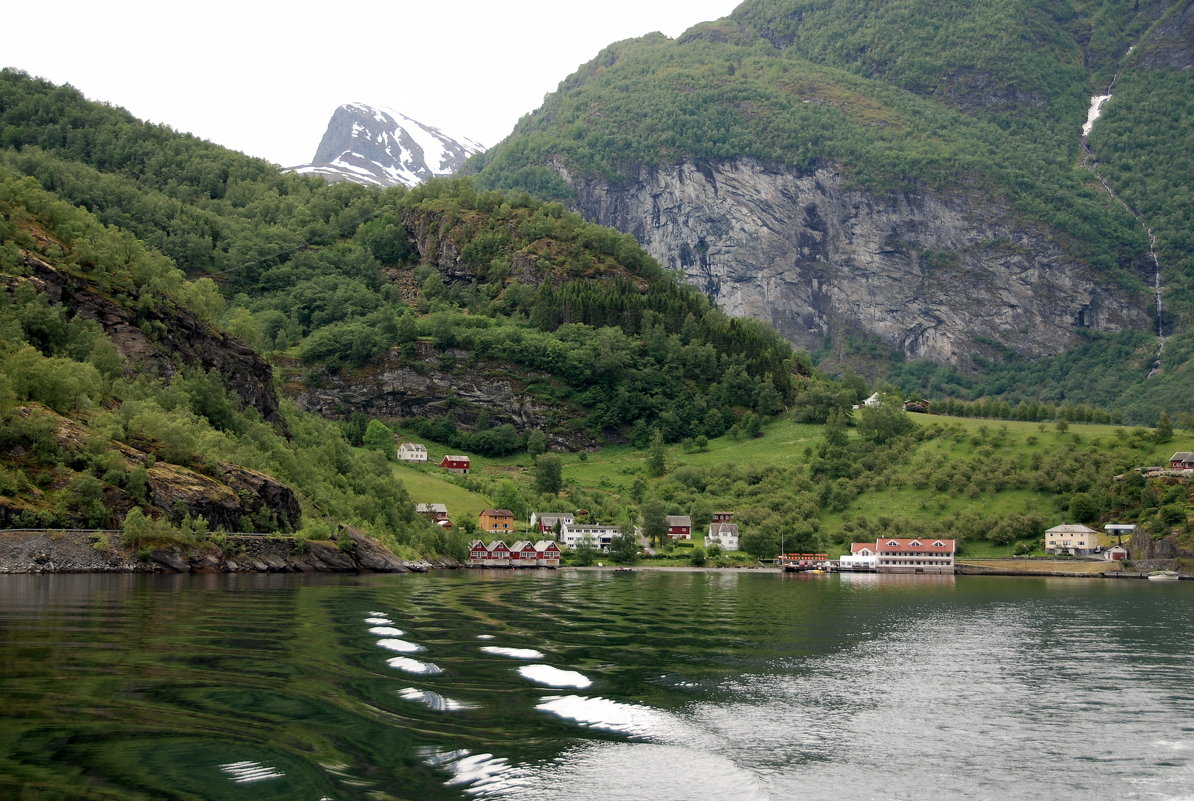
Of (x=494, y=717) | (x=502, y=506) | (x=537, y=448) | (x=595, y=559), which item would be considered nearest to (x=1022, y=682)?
(x=494, y=717)

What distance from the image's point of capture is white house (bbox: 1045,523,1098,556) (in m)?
138

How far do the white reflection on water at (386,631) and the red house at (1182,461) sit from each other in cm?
13134

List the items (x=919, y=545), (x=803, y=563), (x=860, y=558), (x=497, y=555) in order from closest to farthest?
(x=497, y=555) → (x=919, y=545) → (x=803, y=563) → (x=860, y=558)

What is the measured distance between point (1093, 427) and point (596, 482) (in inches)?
3189

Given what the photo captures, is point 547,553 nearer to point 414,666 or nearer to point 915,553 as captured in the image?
point 915,553

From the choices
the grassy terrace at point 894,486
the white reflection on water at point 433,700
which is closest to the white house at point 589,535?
the grassy terrace at point 894,486

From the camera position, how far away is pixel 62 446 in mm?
71562

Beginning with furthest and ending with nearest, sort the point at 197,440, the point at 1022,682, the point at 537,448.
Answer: the point at 537,448 → the point at 197,440 → the point at 1022,682

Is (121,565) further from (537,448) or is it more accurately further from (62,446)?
(537,448)

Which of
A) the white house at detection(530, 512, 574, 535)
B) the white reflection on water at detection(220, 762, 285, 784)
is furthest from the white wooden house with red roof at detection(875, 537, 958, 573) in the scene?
the white reflection on water at detection(220, 762, 285, 784)

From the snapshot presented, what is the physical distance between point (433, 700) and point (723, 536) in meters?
120

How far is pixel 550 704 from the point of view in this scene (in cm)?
3081

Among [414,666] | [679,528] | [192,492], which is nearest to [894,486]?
[679,528]

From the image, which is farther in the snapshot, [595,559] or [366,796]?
[595,559]
